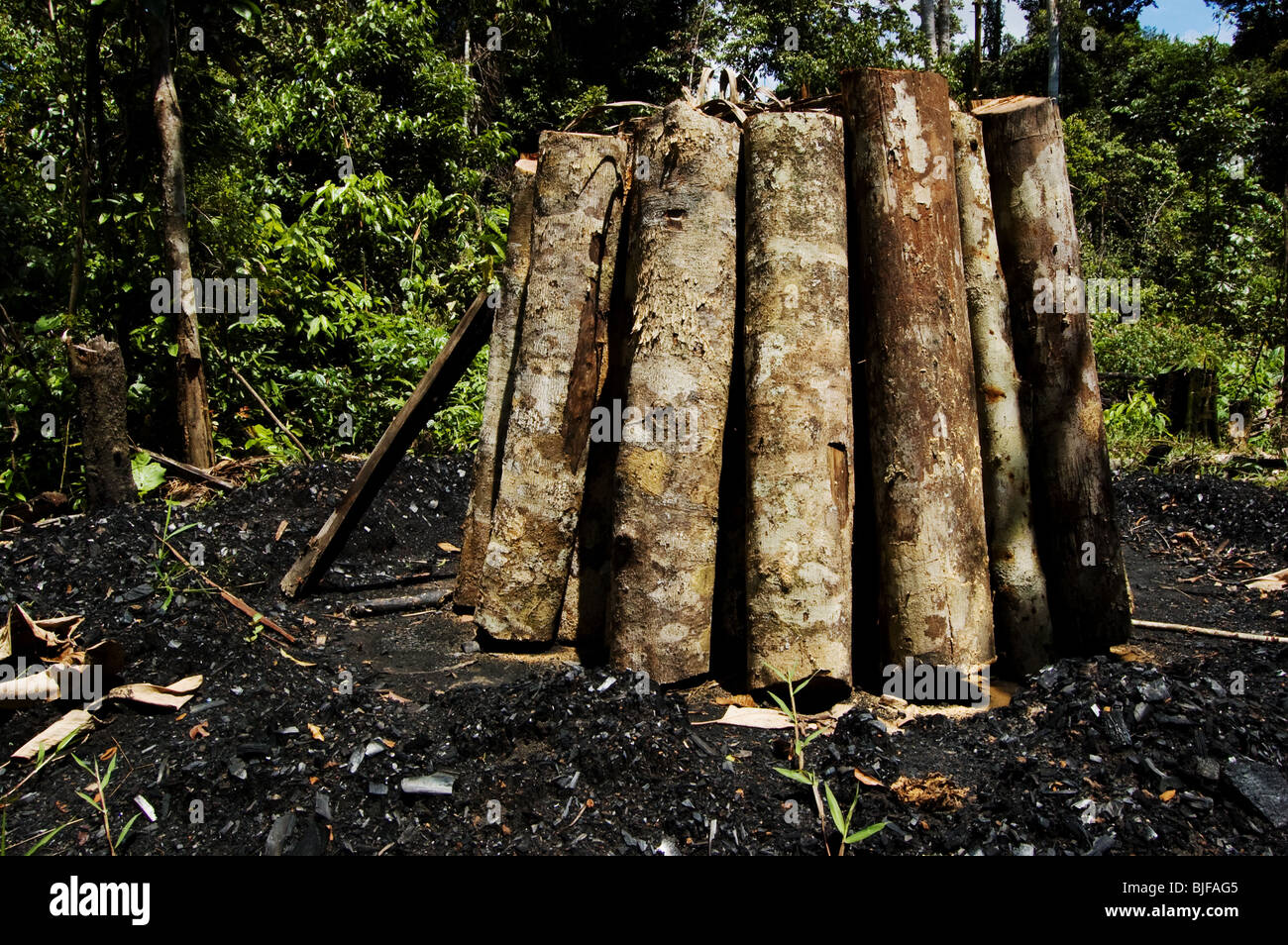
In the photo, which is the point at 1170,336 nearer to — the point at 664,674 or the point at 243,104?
the point at 664,674

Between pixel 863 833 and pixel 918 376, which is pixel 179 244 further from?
pixel 863 833

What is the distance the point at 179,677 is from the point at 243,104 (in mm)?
8553

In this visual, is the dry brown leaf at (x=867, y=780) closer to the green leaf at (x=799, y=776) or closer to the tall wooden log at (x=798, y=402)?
the green leaf at (x=799, y=776)

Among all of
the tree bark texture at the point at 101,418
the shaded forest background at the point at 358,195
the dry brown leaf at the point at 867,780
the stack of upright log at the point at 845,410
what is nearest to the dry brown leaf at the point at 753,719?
the stack of upright log at the point at 845,410

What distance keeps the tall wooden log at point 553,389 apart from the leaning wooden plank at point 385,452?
0.64 metres

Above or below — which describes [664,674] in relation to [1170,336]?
below

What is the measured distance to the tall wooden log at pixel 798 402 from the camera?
2.92 metres

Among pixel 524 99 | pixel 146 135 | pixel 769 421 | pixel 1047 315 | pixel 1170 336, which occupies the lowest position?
pixel 769 421

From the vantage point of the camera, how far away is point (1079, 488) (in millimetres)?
3199

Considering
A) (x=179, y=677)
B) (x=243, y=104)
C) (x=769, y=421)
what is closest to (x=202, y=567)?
(x=179, y=677)

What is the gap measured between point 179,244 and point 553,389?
3.53 metres

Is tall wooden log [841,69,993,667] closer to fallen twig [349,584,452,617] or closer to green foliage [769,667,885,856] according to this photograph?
green foliage [769,667,885,856]

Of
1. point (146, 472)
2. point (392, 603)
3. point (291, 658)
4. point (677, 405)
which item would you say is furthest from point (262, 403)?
point (677, 405)

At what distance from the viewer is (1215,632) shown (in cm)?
363
